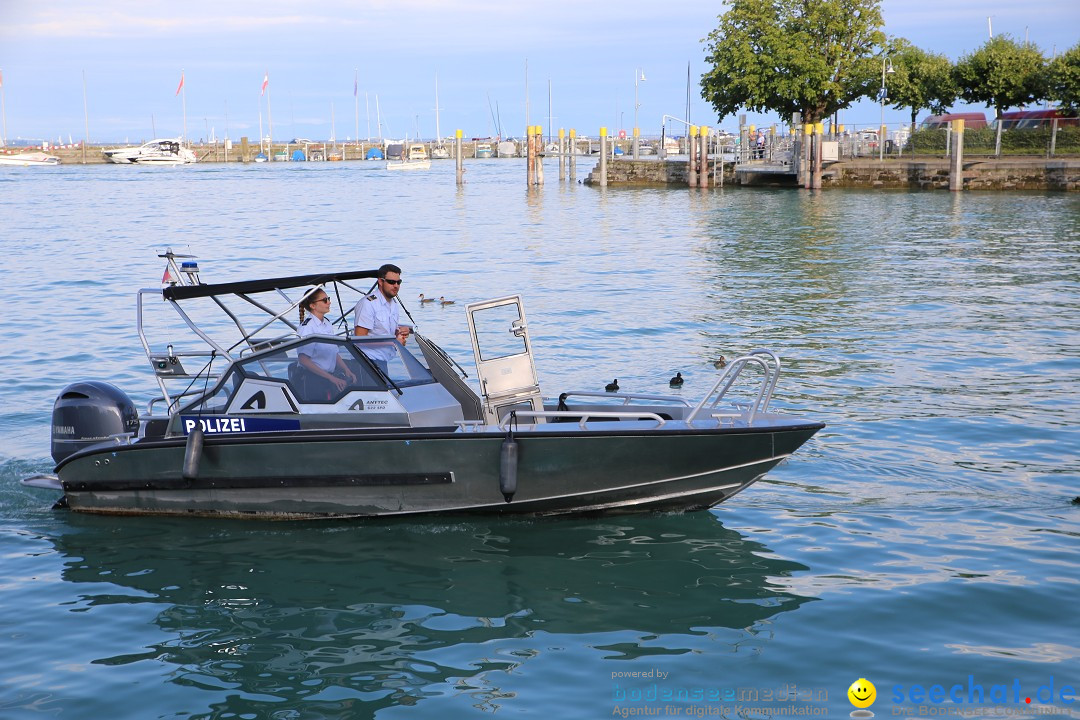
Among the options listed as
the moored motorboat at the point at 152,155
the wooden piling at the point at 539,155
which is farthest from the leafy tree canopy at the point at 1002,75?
the moored motorboat at the point at 152,155

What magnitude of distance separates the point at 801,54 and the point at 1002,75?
1048cm

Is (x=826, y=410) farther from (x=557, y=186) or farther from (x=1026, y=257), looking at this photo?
(x=557, y=186)

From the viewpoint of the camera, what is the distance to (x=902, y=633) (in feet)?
23.9

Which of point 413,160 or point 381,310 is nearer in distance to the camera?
point 381,310

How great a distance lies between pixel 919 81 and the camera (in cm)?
5812

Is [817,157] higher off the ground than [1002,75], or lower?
lower

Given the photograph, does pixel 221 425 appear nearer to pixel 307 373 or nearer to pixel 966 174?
pixel 307 373

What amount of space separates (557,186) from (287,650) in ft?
208

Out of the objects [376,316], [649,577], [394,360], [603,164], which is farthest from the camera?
[603,164]

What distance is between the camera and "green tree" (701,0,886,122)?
58781 mm

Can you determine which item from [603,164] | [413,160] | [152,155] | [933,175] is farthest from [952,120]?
[152,155]

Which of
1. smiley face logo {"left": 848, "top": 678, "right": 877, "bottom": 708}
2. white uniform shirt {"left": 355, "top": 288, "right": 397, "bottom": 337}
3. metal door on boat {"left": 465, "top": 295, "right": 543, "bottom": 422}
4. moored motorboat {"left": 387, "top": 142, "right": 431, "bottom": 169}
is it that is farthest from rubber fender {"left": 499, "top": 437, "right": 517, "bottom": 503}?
moored motorboat {"left": 387, "top": 142, "right": 431, "bottom": 169}

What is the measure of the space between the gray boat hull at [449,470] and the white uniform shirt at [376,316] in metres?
1.79

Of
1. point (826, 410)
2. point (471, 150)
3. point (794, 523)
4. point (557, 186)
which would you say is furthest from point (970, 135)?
point (471, 150)
